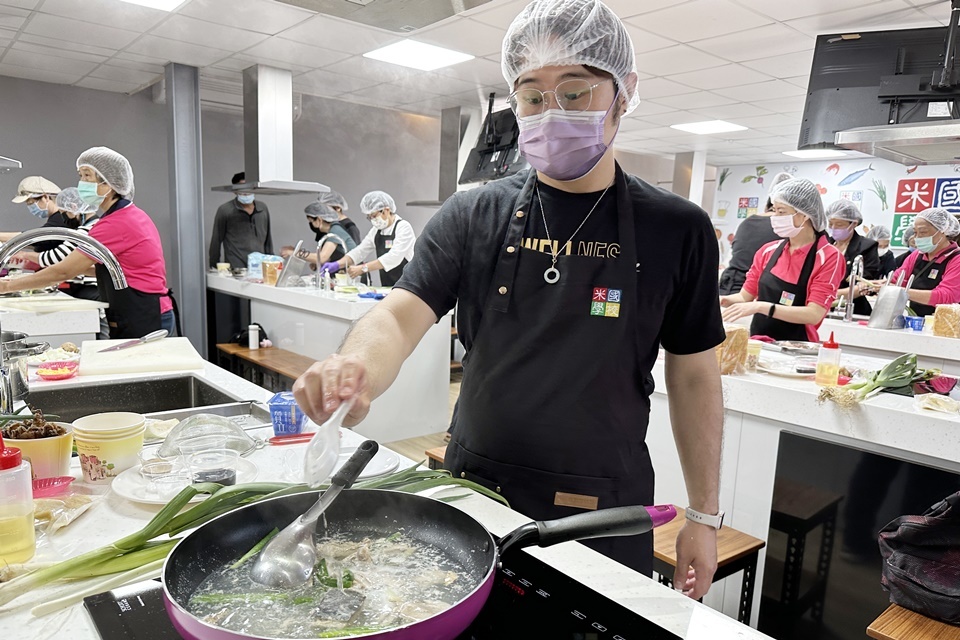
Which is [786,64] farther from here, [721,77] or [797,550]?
[797,550]

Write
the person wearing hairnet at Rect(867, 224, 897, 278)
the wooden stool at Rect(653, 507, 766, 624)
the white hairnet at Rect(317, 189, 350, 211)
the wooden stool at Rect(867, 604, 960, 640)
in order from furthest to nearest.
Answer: the person wearing hairnet at Rect(867, 224, 897, 278), the white hairnet at Rect(317, 189, 350, 211), the wooden stool at Rect(653, 507, 766, 624), the wooden stool at Rect(867, 604, 960, 640)

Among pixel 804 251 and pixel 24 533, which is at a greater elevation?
pixel 804 251

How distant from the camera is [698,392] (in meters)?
Result: 1.29

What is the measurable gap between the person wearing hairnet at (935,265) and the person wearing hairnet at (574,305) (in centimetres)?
482

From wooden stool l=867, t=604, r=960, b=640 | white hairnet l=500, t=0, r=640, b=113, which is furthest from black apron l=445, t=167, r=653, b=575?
wooden stool l=867, t=604, r=960, b=640

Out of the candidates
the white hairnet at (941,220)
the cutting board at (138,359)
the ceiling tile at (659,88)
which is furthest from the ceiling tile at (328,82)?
the white hairnet at (941,220)

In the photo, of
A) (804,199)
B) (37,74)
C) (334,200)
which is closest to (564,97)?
(804,199)

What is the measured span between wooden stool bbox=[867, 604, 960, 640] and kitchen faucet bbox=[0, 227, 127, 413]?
1.88m

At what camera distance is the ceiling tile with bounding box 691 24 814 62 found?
14.0 ft

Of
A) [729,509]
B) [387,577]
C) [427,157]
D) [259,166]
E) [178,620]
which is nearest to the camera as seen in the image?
[178,620]

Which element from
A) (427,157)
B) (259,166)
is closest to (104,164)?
(259,166)

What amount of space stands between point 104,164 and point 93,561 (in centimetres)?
298

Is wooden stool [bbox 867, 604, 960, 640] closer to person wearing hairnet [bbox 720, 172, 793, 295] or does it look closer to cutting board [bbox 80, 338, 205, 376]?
cutting board [bbox 80, 338, 205, 376]

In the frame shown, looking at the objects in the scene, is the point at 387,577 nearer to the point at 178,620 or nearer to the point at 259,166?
the point at 178,620
